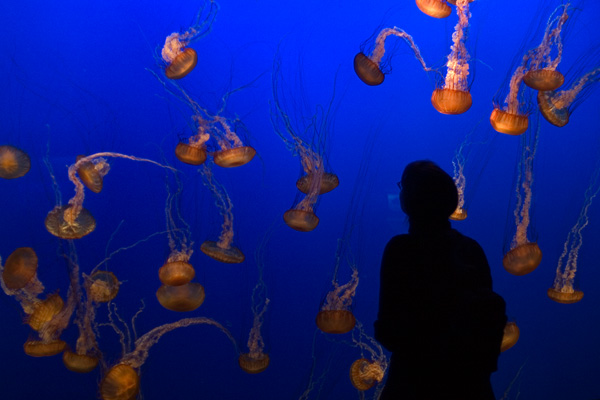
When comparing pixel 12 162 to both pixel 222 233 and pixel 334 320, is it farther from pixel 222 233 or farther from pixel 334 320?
pixel 334 320

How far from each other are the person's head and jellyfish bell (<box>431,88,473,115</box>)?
1554 mm

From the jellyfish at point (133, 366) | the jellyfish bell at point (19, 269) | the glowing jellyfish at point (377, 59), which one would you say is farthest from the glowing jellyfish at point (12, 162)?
the glowing jellyfish at point (377, 59)

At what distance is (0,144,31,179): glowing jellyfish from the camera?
290 centimetres

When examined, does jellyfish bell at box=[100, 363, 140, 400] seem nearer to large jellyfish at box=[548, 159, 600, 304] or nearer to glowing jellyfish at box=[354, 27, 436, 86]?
glowing jellyfish at box=[354, 27, 436, 86]

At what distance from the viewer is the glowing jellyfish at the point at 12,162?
2902 mm

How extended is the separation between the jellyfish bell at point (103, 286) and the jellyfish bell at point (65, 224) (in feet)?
1.02

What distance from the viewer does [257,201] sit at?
328cm

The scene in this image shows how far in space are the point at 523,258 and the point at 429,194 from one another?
1.97m

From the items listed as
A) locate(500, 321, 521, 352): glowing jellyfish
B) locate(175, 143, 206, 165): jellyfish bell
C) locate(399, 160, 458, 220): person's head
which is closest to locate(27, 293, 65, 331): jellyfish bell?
locate(175, 143, 206, 165): jellyfish bell

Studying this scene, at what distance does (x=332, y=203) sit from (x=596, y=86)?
2.25m

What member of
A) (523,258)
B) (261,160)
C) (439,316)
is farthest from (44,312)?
(523,258)

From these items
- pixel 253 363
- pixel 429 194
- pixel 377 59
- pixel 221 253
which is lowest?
pixel 253 363

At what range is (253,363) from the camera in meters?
3.18

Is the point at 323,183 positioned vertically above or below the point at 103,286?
above
